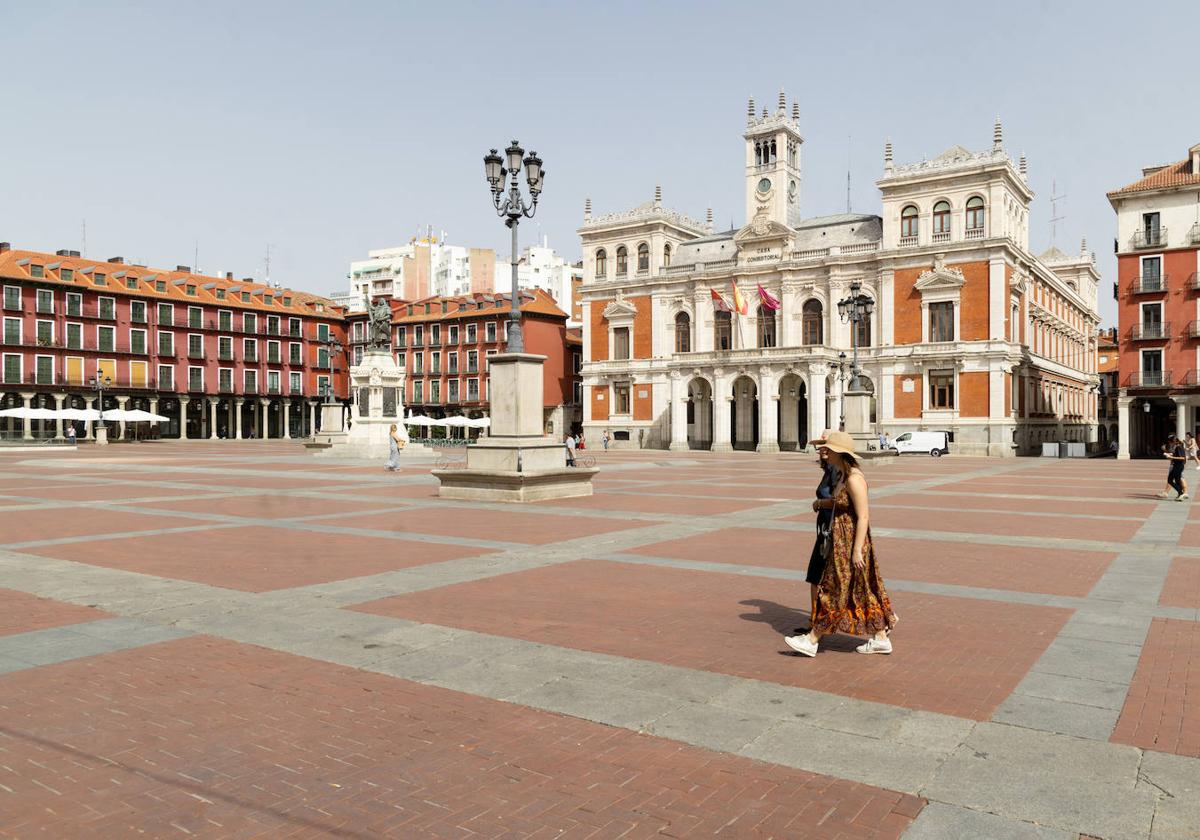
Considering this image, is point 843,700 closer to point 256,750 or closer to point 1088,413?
point 256,750

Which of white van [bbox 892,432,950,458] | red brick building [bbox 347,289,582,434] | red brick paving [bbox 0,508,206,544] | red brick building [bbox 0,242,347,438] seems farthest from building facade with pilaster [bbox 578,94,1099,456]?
red brick paving [bbox 0,508,206,544]

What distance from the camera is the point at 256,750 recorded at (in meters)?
4.59

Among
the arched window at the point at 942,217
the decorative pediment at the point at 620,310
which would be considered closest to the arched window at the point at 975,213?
the arched window at the point at 942,217

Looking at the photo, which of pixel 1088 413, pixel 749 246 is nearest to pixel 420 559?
pixel 749 246

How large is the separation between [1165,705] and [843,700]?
1.86 metres

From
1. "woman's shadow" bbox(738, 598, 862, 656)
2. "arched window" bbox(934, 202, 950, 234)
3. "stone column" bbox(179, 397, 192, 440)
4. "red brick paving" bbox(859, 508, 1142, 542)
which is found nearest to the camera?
"woman's shadow" bbox(738, 598, 862, 656)

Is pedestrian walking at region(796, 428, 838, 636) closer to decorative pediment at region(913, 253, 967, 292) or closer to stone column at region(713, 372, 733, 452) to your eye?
decorative pediment at region(913, 253, 967, 292)

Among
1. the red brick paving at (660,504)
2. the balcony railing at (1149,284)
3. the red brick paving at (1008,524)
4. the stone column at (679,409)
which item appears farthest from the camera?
the stone column at (679,409)

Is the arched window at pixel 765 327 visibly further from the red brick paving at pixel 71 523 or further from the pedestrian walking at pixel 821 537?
the pedestrian walking at pixel 821 537

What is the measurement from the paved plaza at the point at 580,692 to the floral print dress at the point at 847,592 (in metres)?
0.30

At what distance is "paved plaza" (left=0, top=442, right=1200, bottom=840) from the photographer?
12.9 feet

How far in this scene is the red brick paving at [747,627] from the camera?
18.9 ft

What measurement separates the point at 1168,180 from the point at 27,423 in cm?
7063

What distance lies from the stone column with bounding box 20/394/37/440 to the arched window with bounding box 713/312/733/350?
47082 mm
